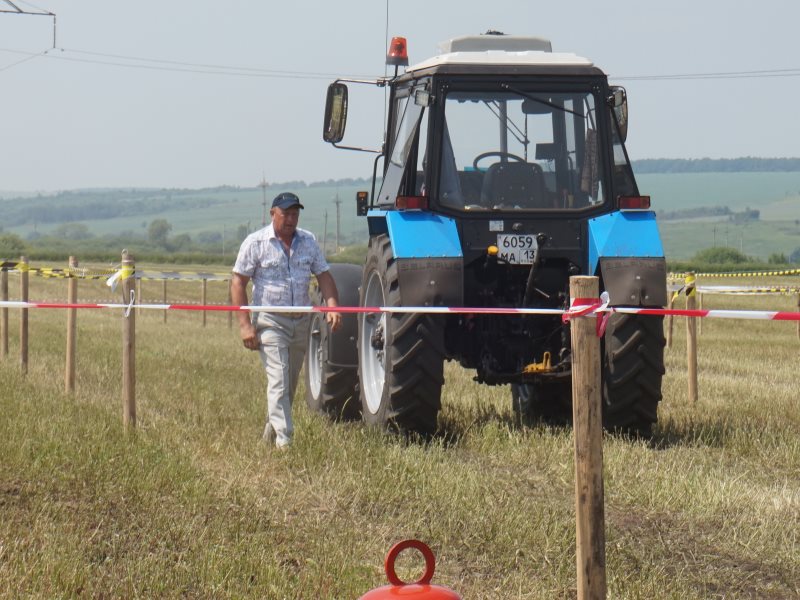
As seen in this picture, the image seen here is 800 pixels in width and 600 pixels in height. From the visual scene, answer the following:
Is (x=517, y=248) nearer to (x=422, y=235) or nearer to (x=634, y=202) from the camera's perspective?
(x=422, y=235)

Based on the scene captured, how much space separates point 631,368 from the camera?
27.4 feet

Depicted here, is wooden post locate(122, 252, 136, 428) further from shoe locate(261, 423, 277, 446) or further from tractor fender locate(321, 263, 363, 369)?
tractor fender locate(321, 263, 363, 369)

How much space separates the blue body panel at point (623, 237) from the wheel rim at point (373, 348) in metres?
1.47

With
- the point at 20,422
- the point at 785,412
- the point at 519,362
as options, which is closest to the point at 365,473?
the point at 519,362

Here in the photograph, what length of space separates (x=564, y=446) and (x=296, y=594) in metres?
3.55

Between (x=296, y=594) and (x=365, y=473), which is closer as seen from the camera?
(x=296, y=594)

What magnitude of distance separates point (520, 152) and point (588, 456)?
4810 millimetres

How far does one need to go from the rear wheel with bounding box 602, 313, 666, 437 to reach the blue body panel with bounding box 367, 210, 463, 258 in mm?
1165

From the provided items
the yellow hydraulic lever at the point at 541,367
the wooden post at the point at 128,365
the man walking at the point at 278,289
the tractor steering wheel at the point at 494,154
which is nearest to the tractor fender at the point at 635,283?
the yellow hydraulic lever at the point at 541,367

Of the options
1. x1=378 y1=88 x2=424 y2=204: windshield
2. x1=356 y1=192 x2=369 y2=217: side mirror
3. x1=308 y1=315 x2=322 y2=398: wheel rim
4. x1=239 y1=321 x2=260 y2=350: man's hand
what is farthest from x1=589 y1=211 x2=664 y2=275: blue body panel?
x1=308 y1=315 x2=322 y2=398: wheel rim

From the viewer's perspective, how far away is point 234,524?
5891 mm

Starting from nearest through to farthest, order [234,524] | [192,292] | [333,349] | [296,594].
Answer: [296,594], [234,524], [333,349], [192,292]

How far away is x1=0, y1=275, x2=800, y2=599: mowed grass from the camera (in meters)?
5.14

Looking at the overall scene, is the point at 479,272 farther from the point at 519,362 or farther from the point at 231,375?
the point at 231,375
